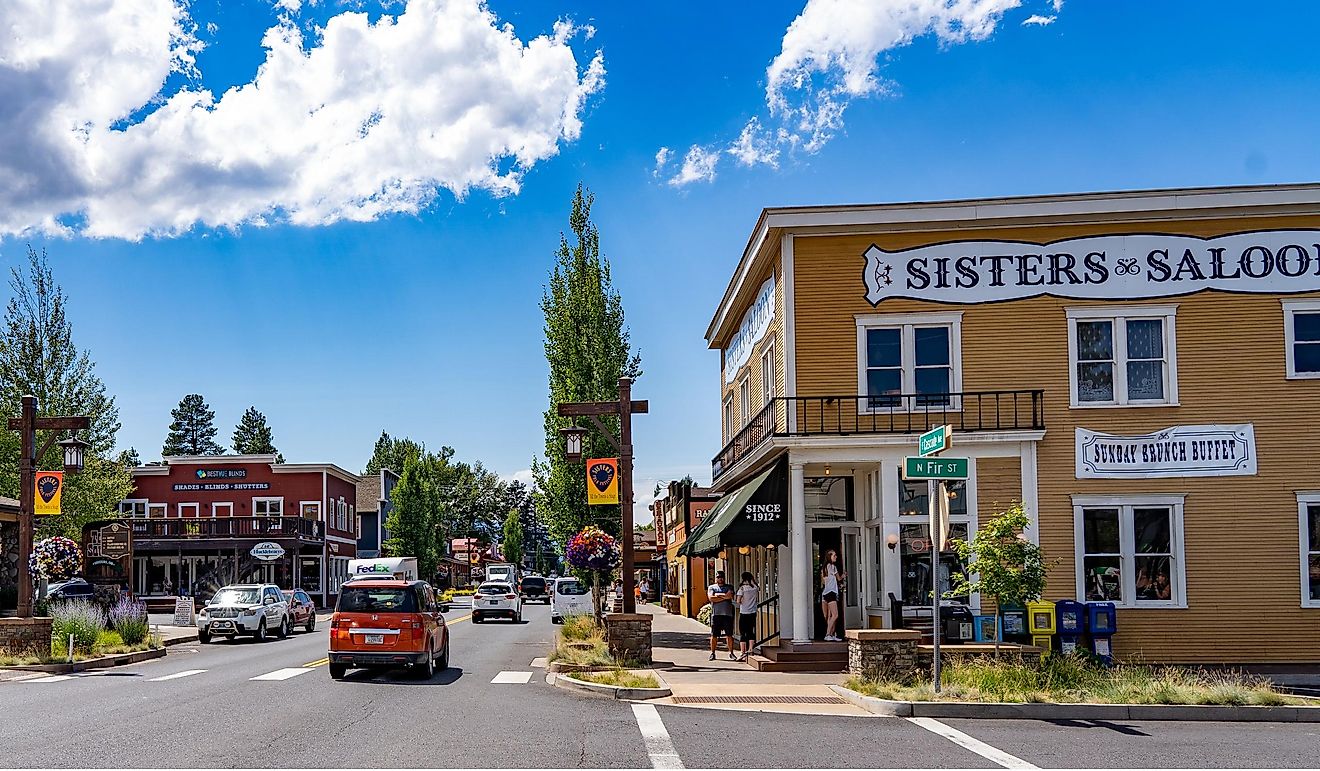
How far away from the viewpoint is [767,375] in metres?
25.9

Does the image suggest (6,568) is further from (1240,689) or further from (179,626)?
(1240,689)

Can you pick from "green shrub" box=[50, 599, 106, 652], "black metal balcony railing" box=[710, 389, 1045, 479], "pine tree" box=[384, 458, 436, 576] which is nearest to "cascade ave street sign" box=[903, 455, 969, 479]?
"black metal balcony railing" box=[710, 389, 1045, 479]

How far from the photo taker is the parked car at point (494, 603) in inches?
1802

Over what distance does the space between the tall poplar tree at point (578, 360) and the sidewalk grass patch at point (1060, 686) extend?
749 inches

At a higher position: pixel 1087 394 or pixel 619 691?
pixel 1087 394

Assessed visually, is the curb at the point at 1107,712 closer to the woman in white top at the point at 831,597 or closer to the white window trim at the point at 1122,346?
the woman in white top at the point at 831,597

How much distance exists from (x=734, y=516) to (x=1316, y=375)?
1118 cm

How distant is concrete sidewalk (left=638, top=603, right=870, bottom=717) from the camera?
53.8ft

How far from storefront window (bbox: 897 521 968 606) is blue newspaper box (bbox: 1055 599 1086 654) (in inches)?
74.5

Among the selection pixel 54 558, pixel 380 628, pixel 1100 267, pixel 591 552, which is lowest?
pixel 380 628

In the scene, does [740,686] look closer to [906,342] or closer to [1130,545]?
[906,342]

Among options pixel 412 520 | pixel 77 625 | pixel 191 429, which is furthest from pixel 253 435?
pixel 77 625

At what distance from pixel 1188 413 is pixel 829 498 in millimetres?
6972

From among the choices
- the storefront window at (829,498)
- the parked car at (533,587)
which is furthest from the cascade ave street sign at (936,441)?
the parked car at (533,587)
